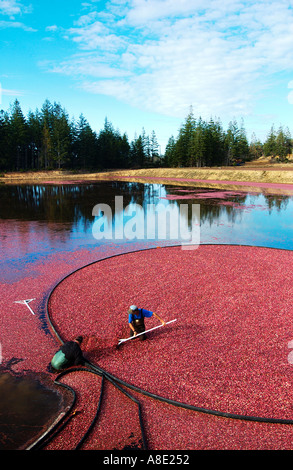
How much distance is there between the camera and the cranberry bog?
4004mm

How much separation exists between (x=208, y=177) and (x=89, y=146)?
36.2m

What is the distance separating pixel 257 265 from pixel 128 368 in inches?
273

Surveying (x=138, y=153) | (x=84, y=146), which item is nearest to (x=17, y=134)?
(x=84, y=146)

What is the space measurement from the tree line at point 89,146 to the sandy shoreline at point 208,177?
24.7 feet

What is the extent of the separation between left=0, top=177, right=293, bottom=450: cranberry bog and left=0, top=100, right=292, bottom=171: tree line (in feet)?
207

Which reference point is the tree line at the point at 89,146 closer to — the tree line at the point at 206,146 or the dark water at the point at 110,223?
the tree line at the point at 206,146

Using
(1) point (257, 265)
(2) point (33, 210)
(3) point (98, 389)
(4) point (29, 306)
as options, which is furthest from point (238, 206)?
(3) point (98, 389)

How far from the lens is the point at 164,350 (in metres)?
5.75

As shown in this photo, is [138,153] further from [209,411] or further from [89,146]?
[209,411]

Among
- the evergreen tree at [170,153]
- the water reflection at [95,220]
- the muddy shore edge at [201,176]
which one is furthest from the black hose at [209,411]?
the evergreen tree at [170,153]

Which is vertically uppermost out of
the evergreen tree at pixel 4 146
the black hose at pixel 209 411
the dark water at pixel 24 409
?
the evergreen tree at pixel 4 146

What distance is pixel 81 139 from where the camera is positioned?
74.1 m

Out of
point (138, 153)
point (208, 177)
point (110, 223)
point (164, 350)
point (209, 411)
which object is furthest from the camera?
point (138, 153)

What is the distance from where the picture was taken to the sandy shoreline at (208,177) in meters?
41.3
